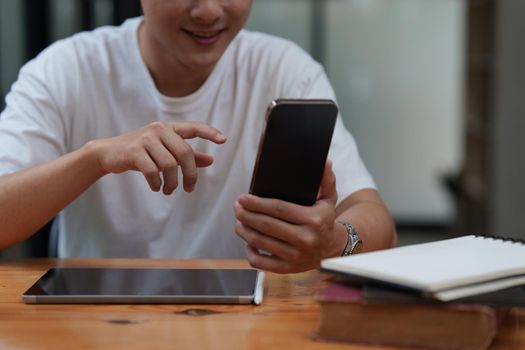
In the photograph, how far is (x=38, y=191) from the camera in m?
1.33

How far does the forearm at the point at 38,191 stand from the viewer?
1300 millimetres

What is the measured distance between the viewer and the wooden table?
0.88 m

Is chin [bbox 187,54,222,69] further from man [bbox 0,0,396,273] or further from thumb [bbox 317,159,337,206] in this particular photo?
thumb [bbox 317,159,337,206]

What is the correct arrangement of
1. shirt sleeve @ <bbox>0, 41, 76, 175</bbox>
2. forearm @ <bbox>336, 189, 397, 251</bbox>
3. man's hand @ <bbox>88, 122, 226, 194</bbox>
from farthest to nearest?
shirt sleeve @ <bbox>0, 41, 76, 175</bbox> < forearm @ <bbox>336, 189, 397, 251</bbox> < man's hand @ <bbox>88, 122, 226, 194</bbox>

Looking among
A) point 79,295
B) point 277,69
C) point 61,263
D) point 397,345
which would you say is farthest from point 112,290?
point 277,69

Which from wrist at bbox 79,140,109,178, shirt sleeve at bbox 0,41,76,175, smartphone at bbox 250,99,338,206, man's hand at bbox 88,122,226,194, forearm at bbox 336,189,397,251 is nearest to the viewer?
smartphone at bbox 250,99,338,206

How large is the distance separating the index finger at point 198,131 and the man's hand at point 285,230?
11 centimetres

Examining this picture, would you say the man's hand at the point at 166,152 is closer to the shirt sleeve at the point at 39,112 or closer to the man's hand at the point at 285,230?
the man's hand at the point at 285,230

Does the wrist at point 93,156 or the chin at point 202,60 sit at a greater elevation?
the chin at point 202,60

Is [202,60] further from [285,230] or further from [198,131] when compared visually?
[285,230]

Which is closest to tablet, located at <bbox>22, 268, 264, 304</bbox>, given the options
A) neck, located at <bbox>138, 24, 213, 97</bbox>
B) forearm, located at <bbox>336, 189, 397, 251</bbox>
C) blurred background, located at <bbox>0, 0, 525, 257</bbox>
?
forearm, located at <bbox>336, 189, 397, 251</bbox>

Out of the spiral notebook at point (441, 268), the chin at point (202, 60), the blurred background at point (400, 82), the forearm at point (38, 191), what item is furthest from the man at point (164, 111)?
the blurred background at point (400, 82)

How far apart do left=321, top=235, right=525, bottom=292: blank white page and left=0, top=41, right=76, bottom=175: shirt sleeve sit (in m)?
0.79

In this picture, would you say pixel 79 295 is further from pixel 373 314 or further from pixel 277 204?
pixel 373 314
